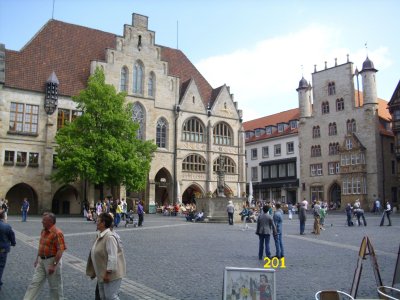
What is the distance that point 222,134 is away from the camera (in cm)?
5612

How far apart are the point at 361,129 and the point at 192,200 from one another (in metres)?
23.6

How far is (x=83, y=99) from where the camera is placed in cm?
3966

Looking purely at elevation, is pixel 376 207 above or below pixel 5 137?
below

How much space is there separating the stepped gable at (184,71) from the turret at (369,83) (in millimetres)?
19530

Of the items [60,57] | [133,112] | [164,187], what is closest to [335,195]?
[164,187]

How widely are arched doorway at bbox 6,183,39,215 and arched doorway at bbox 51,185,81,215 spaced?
7.89 feet

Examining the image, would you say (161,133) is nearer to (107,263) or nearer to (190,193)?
(190,193)

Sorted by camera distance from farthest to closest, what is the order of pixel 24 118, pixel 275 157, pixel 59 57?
1. pixel 275 157
2. pixel 59 57
3. pixel 24 118

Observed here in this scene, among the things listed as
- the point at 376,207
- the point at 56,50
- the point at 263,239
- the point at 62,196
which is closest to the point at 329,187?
the point at 376,207

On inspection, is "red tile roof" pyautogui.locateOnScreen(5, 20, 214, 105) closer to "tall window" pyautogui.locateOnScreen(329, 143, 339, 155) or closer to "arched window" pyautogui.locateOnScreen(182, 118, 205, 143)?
"arched window" pyautogui.locateOnScreen(182, 118, 205, 143)

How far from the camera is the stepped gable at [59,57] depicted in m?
43.9

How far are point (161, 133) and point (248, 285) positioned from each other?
4638cm

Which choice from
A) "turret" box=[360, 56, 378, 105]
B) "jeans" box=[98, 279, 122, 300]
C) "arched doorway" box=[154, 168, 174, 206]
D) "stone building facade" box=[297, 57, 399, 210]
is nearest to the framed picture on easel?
"jeans" box=[98, 279, 122, 300]

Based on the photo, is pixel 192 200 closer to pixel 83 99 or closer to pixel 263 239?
pixel 83 99
